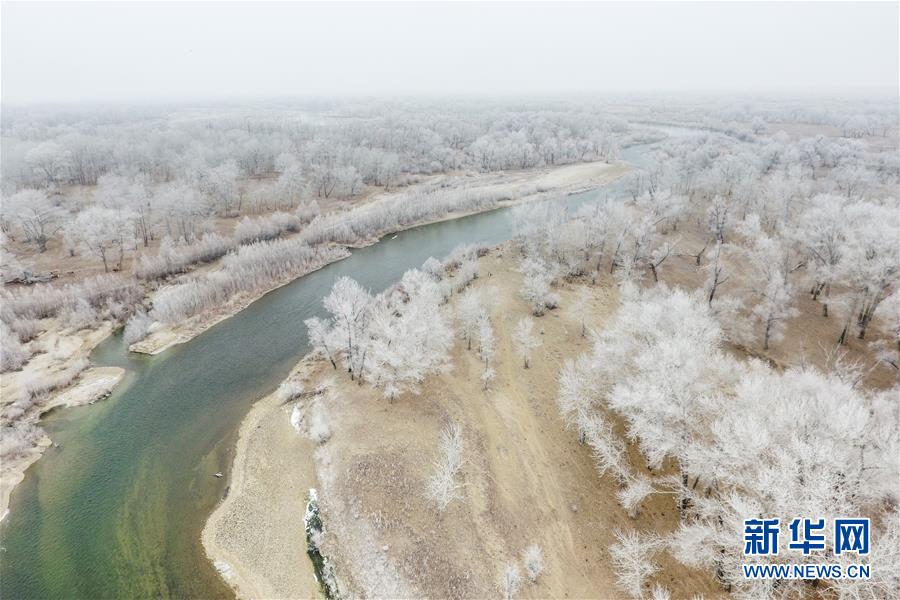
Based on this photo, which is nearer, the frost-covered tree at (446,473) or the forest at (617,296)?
the forest at (617,296)

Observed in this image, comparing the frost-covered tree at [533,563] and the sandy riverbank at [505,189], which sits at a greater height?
A: the sandy riverbank at [505,189]

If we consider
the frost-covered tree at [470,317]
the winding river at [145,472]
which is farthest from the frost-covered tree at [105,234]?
the frost-covered tree at [470,317]

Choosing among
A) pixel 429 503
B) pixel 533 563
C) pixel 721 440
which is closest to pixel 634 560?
pixel 533 563

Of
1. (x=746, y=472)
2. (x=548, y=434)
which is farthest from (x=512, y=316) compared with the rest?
(x=746, y=472)

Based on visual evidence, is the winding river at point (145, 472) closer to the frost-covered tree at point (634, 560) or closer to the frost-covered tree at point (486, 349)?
the frost-covered tree at point (486, 349)

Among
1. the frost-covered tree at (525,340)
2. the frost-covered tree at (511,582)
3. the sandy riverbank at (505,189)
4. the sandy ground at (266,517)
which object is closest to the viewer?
the frost-covered tree at (511,582)

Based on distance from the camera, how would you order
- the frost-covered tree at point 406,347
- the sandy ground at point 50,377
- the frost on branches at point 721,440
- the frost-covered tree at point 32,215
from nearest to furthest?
the frost on branches at point 721,440 < the sandy ground at point 50,377 < the frost-covered tree at point 406,347 < the frost-covered tree at point 32,215

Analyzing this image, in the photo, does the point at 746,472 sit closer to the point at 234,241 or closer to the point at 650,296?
the point at 650,296
